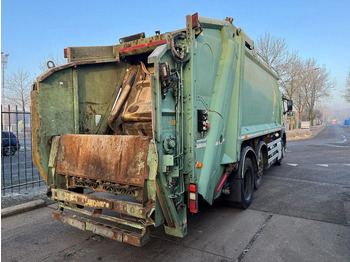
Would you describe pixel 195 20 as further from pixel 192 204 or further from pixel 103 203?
pixel 103 203

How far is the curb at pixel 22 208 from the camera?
4.63 meters

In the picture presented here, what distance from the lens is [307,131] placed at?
90.4ft

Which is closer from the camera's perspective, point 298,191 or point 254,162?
point 254,162

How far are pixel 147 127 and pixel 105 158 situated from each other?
2.87 feet

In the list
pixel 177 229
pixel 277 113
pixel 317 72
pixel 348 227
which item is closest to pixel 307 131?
pixel 317 72

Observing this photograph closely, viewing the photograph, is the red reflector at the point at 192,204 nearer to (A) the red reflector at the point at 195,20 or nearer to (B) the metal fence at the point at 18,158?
(A) the red reflector at the point at 195,20

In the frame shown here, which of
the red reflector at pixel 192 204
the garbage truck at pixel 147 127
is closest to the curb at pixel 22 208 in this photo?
the garbage truck at pixel 147 127

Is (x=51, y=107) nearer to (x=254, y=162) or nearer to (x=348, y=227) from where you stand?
(x=254, y=162)

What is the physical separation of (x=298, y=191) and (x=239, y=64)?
359 centimetres

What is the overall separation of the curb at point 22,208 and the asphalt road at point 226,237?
10 cm

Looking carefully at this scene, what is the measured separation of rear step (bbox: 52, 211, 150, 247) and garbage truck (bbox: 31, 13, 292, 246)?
0.01 m

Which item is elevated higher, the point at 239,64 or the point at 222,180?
the point at 239,64

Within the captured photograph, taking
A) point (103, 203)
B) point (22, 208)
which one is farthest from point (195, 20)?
point (22, 208)

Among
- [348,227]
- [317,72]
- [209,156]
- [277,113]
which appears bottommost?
[348,227]
